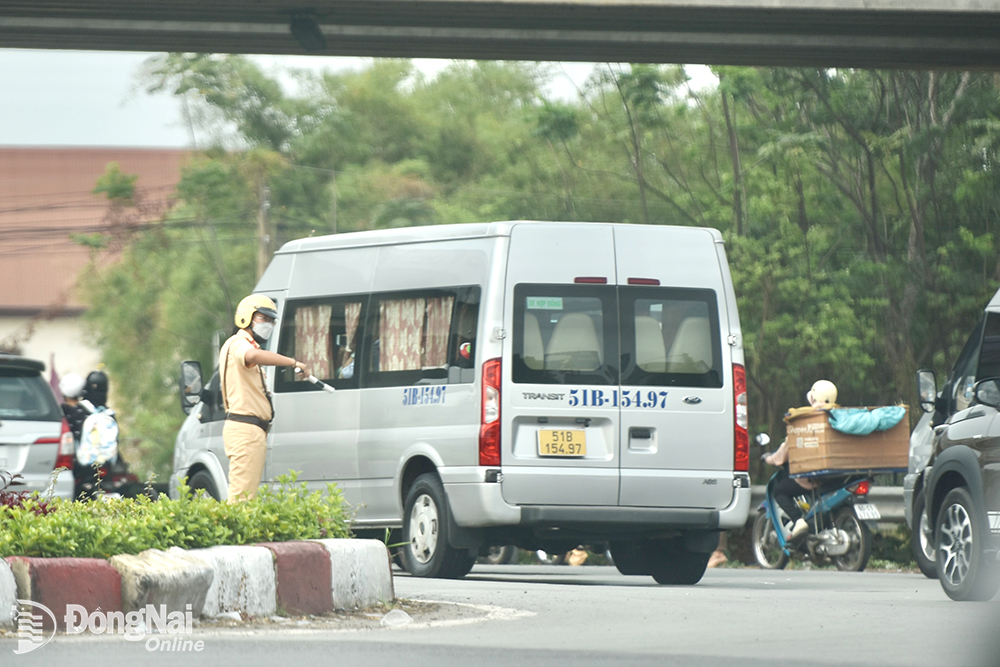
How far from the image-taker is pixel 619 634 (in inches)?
310

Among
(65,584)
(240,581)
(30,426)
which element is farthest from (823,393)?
(65,584)

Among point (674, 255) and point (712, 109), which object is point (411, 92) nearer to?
point (712, 109)

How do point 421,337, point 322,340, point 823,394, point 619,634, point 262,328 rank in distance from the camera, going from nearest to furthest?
point 619,634 → point 262,328 → point 421,337 → point 322,340 → point 823,394

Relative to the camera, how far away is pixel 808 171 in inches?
919

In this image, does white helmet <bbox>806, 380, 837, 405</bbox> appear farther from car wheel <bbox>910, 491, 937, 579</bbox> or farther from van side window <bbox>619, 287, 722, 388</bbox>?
van side window <bbox>619, 287, 722, 388</bbox>

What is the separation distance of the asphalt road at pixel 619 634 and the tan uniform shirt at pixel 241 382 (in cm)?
152

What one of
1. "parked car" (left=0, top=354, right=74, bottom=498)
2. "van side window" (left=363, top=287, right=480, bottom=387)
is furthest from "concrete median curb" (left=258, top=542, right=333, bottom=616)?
"parked car" (left=0, top=354, right=74, bottom=498)

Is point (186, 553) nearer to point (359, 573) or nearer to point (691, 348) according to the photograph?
point (359, 573)

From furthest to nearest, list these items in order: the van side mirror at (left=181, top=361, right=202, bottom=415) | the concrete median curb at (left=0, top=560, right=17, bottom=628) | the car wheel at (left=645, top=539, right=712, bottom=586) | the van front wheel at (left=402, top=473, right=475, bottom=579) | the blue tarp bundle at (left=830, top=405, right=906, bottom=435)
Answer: the blue tarp bundle at (left=830, top=405, right=906, bottom=435) < the van side mirror at (left=181, top=361, right=202, bottom=415) < the car wheel at (left=645, top=539, right=712, bottom=586) < the van front wheel at (left=402, top=473, right=475, bottom=579) < the concrete median curb at (left=0, top=560, right=17, bottom=628)

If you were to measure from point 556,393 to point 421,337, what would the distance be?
123 cm

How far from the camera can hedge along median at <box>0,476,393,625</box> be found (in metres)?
7.24

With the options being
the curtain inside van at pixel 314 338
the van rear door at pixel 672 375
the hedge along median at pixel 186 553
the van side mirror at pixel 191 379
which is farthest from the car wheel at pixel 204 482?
the hedge along median at pixel 186 553

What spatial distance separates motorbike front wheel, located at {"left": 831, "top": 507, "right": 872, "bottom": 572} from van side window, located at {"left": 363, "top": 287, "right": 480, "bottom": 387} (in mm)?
4867

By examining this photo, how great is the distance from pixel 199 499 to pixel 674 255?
14.8 feet
